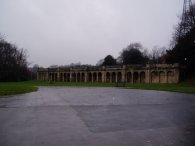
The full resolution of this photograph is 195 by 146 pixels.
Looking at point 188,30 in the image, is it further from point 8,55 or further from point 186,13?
point 8,55

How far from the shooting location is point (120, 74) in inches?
3145

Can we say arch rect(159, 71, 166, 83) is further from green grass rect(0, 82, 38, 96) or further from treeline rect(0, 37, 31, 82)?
treeline rect(0, 37, 31, 82)

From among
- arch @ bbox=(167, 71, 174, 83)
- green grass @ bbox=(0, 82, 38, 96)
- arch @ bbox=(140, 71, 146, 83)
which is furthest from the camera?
arch @ bbox=(140, 71, 146, 83)

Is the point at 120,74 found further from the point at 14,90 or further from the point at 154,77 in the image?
the point at 14,90

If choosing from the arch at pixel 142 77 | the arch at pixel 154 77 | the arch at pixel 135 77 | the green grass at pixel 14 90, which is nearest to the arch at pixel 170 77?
the arch at pixel 154 77

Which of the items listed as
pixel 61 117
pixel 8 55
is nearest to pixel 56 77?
pixel 8 55

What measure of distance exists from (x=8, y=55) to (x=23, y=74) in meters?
12.3

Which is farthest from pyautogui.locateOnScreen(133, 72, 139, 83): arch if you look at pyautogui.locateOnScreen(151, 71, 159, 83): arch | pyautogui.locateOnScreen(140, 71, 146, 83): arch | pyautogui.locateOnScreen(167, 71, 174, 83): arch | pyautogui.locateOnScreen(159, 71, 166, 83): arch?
pyautogui.locateOnScreen(167, 71, 174, 83): arch

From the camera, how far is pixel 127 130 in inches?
347

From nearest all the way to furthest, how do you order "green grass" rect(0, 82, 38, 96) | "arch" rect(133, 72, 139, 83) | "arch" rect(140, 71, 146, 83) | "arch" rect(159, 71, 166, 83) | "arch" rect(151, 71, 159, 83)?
"green grass" rect(0, 82, 38, 96) < "arch" rect(159, 71, 166, 83) < "arch" rect(151, 71, 159, 83) < "arch" rect(140, 71, 146, 83) < "arch" rect(133, 72, 139, 83)

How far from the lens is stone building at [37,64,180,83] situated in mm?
64000

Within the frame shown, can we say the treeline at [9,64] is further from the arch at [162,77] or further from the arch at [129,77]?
the arch at [162,77]

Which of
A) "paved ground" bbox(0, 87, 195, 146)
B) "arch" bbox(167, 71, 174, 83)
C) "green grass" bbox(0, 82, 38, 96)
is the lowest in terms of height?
"green grass" bbox(0, 82, 38, 96)

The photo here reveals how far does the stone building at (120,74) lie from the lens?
64000 millimetres
